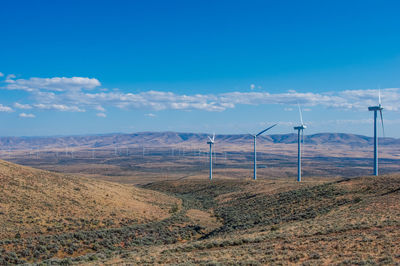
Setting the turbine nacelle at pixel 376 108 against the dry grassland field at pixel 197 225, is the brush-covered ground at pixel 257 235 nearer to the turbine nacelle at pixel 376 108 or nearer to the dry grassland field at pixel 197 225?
the dry grassland field at pixel 197 225

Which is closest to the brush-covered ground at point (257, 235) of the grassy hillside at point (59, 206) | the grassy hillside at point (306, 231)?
the grassy hillside at point (306, 231)

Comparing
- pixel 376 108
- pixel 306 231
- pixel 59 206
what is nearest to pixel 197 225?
pixel 59 206

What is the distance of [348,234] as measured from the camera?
83.2 ft

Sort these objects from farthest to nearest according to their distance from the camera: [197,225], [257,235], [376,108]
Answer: [376,108]
[197,225]
[257,235]

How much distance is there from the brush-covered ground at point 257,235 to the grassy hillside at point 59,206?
1051 mm

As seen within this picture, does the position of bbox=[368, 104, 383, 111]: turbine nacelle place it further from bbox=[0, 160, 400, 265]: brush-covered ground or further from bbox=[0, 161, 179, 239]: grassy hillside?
bbox=[0, 161, 179, 239]: grassy hillside

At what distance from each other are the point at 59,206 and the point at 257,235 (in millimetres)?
26115

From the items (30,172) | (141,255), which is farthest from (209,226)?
(30,172)

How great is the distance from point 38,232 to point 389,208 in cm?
3340

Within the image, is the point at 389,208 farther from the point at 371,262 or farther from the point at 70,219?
the point at 70,219

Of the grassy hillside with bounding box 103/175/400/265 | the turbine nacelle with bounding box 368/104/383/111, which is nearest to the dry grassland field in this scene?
the grassy hillside with bounding box 103/175/400/265

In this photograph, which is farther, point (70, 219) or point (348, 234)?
point (70, 219)

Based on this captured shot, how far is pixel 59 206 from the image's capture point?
43469 millimetres

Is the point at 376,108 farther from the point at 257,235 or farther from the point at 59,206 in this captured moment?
the point at 59,206
